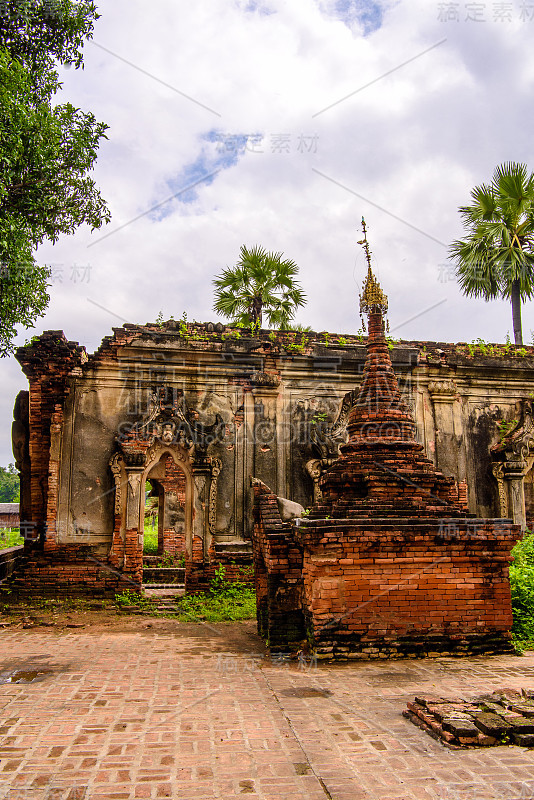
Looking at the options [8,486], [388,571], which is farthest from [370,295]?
[8,486]

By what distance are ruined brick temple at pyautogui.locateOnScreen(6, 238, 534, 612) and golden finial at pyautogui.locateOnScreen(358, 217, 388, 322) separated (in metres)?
3.97

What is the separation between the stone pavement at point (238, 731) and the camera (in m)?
3.54

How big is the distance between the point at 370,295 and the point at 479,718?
231 inches

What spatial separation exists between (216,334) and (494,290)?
9.52m

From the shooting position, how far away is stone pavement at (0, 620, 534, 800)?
3.54m

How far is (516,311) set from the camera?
684 inches

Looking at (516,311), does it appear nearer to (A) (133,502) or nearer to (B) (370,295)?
(B) (370,295)

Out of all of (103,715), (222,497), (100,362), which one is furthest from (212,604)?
(103,715)

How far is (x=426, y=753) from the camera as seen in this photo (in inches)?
154

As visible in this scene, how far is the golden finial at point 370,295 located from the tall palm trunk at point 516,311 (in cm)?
1025

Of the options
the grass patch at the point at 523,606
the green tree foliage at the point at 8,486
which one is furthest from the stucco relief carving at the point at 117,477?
the green tree foliage at the point at 8,486

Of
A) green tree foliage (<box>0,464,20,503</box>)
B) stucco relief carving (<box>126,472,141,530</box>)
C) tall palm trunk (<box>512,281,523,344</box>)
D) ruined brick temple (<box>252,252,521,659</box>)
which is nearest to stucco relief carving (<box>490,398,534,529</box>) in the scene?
tall palm trunk (<box>512,281,523,344</box>)

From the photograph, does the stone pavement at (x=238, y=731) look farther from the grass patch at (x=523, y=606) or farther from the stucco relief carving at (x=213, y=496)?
the stucco relief carving at (x=213, y=496)

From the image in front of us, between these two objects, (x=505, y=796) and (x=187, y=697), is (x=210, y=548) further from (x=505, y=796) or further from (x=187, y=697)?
(x=505, y=796)
